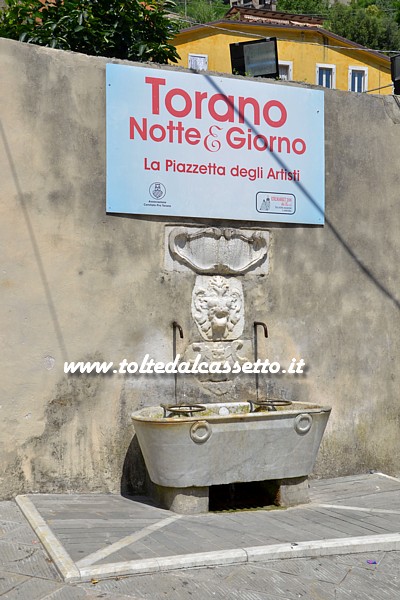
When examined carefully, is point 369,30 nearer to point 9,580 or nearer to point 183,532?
point 183,532

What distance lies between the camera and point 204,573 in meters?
4.33

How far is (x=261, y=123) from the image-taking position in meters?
6.57

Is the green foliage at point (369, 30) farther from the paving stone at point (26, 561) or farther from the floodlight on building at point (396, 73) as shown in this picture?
the paving stone at point (26, 561)

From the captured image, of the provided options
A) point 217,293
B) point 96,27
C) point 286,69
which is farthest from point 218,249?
point 286,69

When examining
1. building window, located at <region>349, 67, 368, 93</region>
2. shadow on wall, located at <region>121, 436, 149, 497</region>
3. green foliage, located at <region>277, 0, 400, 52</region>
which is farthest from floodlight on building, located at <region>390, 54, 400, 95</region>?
green foliage, located at <region>277, 0, 400, 52</region>

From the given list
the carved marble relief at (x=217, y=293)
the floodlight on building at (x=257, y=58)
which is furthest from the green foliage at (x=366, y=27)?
the carved marble relief at (x=217, y=293)

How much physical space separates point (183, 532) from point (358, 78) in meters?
23.5

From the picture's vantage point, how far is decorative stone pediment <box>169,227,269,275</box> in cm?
625

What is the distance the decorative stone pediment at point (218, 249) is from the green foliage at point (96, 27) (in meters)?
4.20

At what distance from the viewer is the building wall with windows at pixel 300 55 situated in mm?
23141

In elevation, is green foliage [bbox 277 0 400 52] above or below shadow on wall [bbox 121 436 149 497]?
above

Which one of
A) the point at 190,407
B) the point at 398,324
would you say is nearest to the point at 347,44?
the point at 398,324

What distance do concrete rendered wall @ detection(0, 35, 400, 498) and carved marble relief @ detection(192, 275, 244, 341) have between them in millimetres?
91

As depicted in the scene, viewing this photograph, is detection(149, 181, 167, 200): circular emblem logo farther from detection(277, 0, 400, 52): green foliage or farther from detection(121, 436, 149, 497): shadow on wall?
detection(277, 0, 400, 52): green foliage
